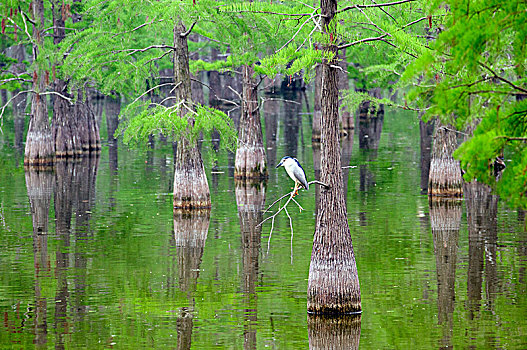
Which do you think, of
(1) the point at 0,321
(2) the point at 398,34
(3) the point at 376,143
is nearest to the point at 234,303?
(1) the point at 0,321

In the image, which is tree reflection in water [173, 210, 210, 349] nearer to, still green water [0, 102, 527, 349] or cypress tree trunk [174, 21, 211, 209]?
still green water [0, 102, 527, 349]

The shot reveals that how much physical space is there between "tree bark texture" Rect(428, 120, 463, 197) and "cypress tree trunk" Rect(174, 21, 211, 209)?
7.51 meters

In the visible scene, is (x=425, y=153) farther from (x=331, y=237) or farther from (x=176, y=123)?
(x=331, y=237)

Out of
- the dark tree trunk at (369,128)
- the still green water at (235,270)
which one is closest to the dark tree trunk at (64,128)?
the still green water at (235,270)

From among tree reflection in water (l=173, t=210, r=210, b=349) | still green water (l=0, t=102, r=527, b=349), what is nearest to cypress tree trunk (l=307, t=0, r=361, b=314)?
still green water (l=0, t=102, r=527, b=349)

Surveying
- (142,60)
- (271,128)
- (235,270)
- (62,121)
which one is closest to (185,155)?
(142,60)

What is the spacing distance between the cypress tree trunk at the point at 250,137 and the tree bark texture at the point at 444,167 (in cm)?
748

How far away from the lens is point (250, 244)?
23844 millimetres

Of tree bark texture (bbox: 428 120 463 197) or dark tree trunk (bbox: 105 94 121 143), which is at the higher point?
dark tree trunk (bbox: 105 94 121 143)

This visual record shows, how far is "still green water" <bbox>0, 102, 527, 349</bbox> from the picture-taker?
15.5 m

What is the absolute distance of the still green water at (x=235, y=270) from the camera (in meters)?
15.5

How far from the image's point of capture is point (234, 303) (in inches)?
698

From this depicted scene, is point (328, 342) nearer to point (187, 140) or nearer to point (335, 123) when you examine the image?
point (335, 123)

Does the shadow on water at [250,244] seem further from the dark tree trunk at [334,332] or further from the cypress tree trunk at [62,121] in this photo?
the cypress tree trunk at [62,121]
